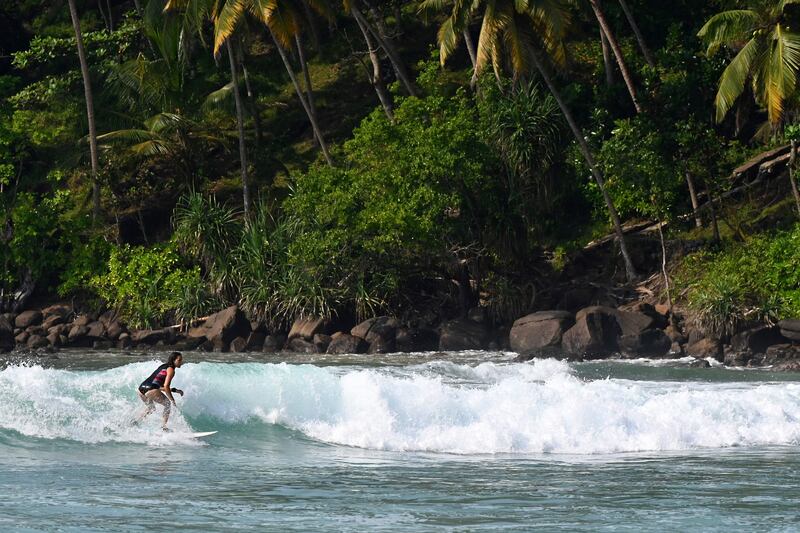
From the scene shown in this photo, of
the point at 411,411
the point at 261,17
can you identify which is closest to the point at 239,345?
the point at 261,17

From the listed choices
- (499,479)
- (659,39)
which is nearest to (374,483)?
(499,479)

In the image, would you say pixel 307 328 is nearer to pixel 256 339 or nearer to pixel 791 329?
pixel 256 339

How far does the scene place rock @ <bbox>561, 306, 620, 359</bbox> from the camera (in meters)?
26.9

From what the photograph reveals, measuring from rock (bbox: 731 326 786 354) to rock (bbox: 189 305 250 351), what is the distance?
12.3m

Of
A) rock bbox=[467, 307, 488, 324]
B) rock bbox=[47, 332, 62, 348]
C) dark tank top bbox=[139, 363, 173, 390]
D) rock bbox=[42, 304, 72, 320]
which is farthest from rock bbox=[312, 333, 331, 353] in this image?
dark tank top bbox=[139, 363, 173, 390]

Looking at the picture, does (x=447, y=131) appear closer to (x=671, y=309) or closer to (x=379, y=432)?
(x=671, y=309)

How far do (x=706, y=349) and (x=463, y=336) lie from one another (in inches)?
235

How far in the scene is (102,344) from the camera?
32.8 metres

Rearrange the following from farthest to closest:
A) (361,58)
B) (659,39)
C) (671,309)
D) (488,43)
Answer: (361,58) → (659,39) → (488,43) → (671,309)

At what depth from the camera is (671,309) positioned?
93.9ft

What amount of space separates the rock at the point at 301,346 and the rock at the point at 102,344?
525cm

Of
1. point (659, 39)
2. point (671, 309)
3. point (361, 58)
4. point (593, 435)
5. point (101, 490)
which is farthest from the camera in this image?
point (361, 58)

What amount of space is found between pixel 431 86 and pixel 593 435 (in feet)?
55.1

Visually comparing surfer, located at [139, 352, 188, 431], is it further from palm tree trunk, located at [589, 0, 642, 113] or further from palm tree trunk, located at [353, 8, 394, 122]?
palm tree trunk, located at [353, 8, 394, 122]
